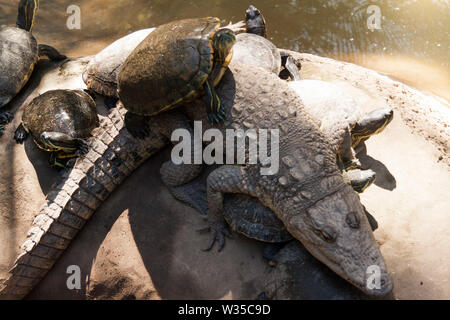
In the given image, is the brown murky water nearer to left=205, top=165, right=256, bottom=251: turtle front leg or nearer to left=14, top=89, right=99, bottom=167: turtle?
left=14, top=89, right=99, bottom=167: turtle

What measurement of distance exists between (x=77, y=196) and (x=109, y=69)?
196cm

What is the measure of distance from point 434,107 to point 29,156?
5.97 metres

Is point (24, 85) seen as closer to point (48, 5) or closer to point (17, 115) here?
point (17, 115)

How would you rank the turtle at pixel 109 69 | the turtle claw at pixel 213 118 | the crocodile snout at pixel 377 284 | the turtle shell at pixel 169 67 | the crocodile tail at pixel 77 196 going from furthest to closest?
the turtle at pixel 109 69 < the crocodile tail at pixel 77 196 < the turtle claw at pixel 213 118 < the turtle shell at pixel 169 67 < the crocodile snout at pixel 377 284

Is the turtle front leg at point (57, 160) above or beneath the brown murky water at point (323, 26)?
beneath

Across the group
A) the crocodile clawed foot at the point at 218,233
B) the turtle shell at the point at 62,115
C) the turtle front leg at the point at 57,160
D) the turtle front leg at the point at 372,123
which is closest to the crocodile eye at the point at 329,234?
the crocodile clawed foot at the point at 218,233

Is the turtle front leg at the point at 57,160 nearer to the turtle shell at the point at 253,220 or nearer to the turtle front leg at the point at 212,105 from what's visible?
the turtle front leg at the point at 212,105

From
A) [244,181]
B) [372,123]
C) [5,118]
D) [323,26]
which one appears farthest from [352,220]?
[5,118]

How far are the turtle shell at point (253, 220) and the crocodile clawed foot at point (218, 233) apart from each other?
0.13 m

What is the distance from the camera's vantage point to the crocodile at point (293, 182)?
2809 millimetres

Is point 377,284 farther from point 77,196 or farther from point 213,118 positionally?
point 77,196

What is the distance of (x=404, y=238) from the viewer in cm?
338

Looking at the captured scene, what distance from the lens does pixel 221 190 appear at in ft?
11.1
